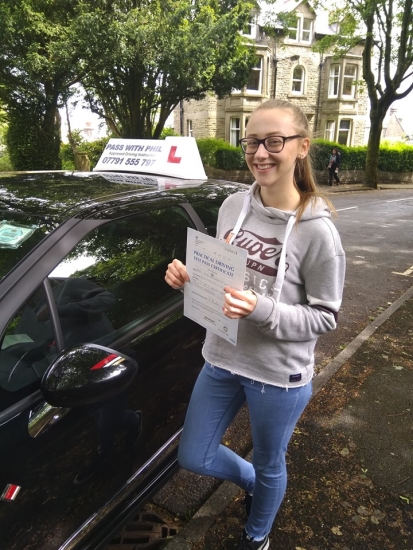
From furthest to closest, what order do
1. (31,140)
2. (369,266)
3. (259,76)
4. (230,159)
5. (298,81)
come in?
1. (298,81)
2. (259,76)
3. (230,159)
4. (31,140)
5. (369,266)

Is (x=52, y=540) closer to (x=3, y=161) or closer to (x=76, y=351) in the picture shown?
(x=76, y=351)

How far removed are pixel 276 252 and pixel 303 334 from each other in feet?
0.98

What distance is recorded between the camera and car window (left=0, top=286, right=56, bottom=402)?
56.4 inches

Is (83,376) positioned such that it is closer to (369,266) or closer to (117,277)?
(117,277)

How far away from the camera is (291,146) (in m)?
1.46

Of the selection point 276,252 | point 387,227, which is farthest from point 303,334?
point 387,227

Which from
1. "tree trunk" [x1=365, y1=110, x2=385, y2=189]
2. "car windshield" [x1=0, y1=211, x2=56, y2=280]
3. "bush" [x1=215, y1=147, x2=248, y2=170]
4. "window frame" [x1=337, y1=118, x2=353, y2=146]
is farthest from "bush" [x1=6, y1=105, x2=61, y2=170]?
"window frame" [x1=337, y1=118, x2=353, y2=146]

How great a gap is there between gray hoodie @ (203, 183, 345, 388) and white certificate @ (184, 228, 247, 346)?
0.09m

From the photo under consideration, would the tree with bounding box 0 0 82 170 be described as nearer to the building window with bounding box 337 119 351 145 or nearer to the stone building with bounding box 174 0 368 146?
the stone building with bounding box 174 0 368 146

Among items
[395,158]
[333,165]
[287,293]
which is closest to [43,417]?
[287,293]

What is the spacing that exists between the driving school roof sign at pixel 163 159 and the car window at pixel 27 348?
1692 millimetres

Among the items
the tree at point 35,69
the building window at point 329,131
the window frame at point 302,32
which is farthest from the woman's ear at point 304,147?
the building window at point 329,131

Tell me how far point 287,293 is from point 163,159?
6.24 feet

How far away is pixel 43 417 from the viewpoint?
1.45 metres
